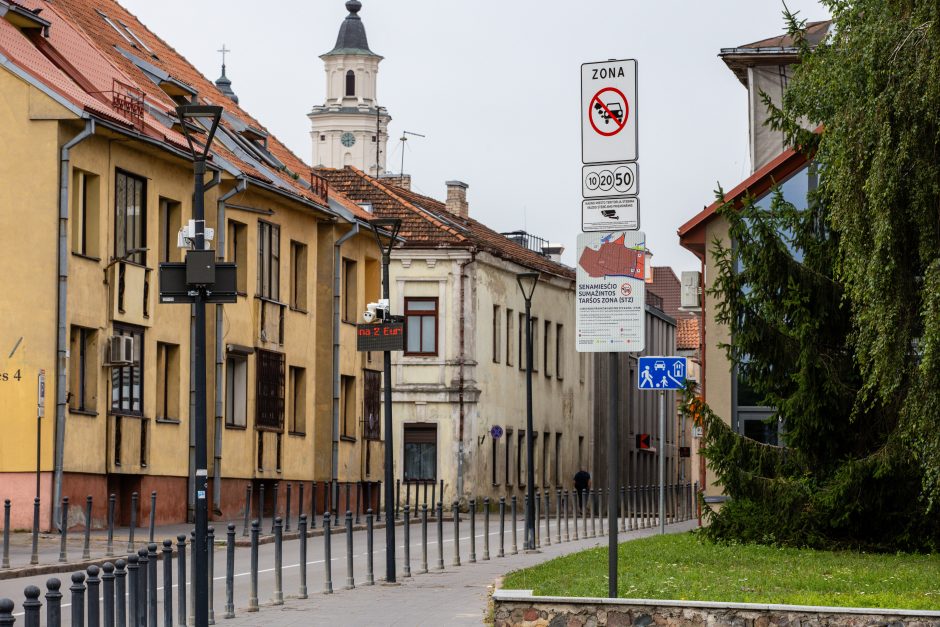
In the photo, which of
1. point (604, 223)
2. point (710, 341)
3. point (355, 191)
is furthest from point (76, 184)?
point (355, 191)

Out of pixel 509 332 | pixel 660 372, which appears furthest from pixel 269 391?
pixel 509 332

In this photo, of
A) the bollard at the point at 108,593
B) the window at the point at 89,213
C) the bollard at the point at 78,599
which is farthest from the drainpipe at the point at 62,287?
the bollard at the point at 78,599

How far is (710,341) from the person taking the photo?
32.1 m

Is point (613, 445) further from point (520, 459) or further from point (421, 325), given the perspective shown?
point (520, 459)

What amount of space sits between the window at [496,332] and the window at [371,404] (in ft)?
36.7

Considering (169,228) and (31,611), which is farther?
(169,228)

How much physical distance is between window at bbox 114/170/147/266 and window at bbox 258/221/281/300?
225 inches

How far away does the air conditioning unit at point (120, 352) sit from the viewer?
30.5 m

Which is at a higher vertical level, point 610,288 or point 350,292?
point 350,292

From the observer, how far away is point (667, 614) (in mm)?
13141

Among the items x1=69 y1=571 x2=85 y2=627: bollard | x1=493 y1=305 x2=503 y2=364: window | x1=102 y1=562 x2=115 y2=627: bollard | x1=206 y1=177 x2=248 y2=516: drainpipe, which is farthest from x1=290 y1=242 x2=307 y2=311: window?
x1=69 y1=571 x2=85 y2=627: bollard

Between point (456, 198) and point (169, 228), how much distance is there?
31.8 metres

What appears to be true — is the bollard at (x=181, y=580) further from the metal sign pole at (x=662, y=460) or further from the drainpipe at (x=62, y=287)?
the metal sign pole at (x=662, y=460)

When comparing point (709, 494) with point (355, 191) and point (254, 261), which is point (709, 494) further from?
point (355, 191)
